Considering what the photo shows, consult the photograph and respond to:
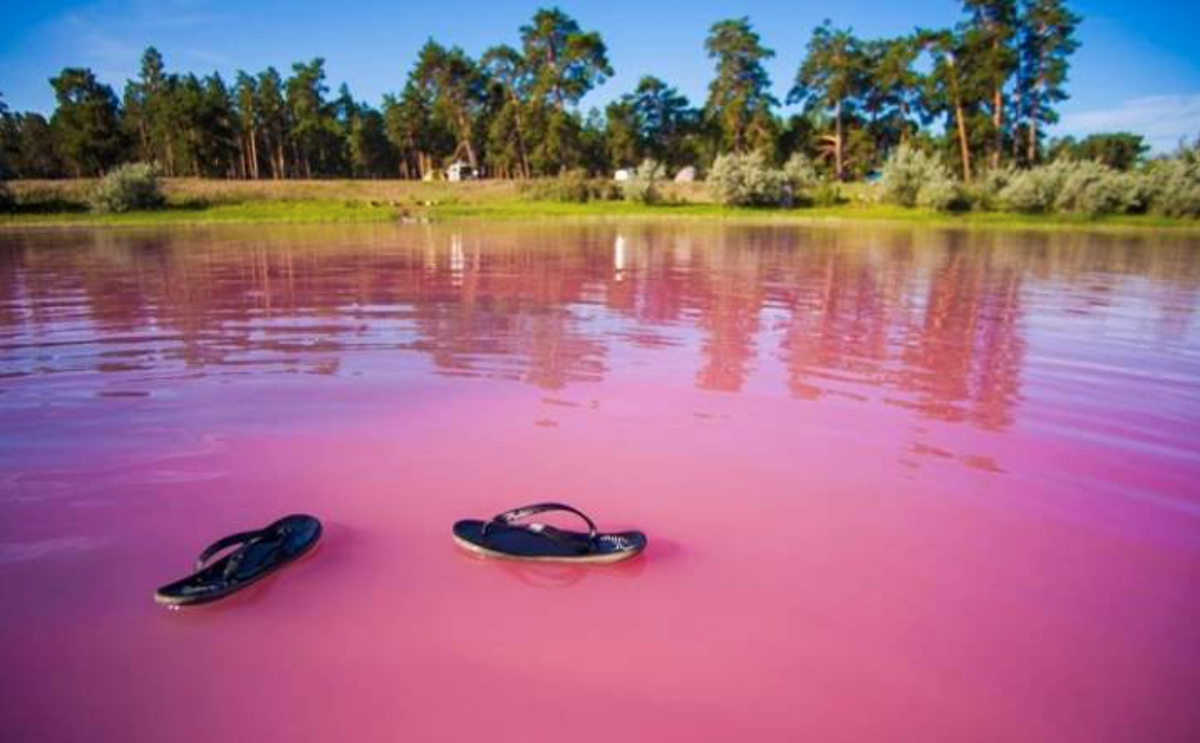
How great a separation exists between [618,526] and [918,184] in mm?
56922

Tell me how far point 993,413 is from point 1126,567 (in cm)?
Result: 282

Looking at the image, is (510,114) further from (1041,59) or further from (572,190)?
(1041,59)

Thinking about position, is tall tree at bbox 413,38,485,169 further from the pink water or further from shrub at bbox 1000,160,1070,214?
the pink water

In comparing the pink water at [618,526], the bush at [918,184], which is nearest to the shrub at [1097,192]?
the bush at [918,184]

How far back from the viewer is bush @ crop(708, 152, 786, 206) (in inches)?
2270

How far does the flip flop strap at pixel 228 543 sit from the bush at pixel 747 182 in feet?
191

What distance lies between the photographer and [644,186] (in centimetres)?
6047

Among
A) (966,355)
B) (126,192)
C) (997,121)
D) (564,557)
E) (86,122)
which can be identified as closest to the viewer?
(564,557)

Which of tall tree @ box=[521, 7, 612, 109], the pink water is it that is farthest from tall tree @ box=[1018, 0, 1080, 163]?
the pink water

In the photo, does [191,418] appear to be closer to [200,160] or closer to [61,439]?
[61,439]

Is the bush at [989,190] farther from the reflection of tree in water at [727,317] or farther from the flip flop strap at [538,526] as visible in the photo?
the flip flop strap at [538,526]

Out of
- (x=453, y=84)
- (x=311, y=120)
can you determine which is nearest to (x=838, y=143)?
(x=453, y=84)

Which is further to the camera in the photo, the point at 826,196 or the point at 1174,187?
the point at 826,196

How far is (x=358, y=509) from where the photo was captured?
477cm
